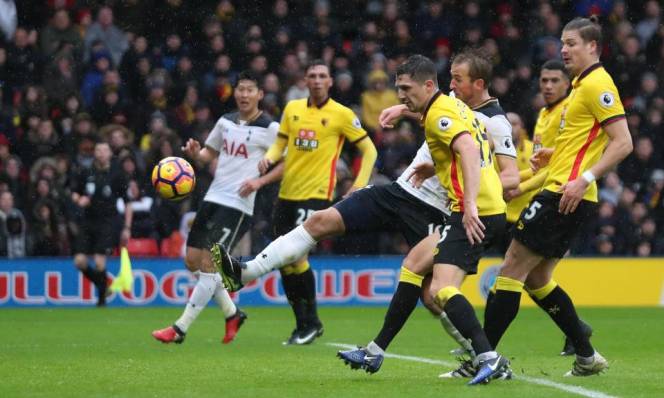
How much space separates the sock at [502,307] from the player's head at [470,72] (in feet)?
4.37

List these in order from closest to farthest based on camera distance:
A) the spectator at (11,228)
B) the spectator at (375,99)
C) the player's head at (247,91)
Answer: the player's head at (247,91) → the spectator at (11,228) → the spectator at (375,99)

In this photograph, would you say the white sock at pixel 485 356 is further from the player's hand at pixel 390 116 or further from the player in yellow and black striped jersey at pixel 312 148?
the player in yellow and black striped jersey at pixel 312 148

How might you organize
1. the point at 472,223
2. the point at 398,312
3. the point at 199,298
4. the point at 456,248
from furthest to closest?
the point at 199,298 → the point at 398,312 → the point at 456,248 → the point at 472,223

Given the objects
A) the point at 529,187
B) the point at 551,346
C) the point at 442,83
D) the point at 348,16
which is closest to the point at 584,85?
the point at 529,187

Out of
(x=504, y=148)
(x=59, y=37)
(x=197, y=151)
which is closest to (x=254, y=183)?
(x=197, y=151)

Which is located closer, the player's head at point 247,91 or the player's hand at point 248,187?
the player's hand at point 248,187

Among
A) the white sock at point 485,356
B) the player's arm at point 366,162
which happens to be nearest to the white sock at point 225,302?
the player's arm at point 366,162

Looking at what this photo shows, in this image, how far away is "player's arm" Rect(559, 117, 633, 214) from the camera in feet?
25.7

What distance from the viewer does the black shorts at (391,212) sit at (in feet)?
27.3

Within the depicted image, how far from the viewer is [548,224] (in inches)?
320

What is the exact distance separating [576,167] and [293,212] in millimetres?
4561

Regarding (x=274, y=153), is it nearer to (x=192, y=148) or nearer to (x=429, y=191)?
(x=192, y=148)

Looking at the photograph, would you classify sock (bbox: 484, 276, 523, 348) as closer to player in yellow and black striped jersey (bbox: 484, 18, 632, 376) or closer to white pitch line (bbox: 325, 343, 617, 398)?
player in yellow and black striped jersey (bbox: 484, 18, 632, 376)

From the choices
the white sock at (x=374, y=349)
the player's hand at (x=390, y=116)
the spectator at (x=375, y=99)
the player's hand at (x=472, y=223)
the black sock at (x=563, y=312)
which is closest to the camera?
the player's hand at (x=472, y=223)
